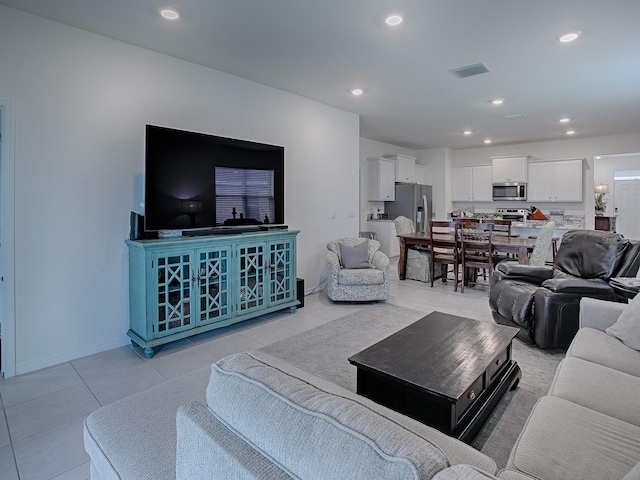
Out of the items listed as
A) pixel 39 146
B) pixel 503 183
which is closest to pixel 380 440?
pixel 39 146

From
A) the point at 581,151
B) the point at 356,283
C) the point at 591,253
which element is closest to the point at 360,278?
the point at 356,283

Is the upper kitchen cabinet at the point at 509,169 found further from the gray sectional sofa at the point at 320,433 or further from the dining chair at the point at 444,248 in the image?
the gray sectional sofa at the point at 320,433

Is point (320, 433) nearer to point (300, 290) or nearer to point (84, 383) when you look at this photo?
point (84, 383)

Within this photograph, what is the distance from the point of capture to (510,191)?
26.8ft

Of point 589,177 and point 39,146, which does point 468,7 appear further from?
point 589,177

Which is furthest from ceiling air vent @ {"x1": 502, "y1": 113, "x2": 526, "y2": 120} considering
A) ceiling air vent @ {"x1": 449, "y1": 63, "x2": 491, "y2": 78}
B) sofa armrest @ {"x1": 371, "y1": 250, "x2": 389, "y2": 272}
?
sofa armrest @ {"x1": 371, "y1": 250, "x2": 389, "y2": 272}

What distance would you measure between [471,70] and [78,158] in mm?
3958

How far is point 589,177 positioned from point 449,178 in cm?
285

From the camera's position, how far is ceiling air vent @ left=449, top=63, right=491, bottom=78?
3.80 m

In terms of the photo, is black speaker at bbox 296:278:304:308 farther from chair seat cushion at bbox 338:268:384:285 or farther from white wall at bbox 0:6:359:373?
white wall at bbox 0:6:359:373

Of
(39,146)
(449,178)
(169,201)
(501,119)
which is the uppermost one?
(501,119)

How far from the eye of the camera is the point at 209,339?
3520 millimetres

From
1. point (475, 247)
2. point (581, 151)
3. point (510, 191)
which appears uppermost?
point (581, 151)

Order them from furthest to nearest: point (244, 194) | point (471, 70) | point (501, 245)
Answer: point (501, 245) → point (244, 194) → point (471, 70)
